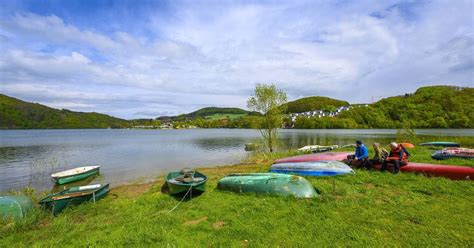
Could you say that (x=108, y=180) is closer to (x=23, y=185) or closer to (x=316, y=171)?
(x=23, y=185)

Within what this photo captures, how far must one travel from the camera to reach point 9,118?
5866 inches

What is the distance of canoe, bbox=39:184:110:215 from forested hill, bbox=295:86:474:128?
101m

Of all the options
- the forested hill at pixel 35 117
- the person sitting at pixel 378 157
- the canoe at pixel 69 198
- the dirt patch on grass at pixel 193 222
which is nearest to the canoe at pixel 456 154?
the person sitting at pixel 378 157

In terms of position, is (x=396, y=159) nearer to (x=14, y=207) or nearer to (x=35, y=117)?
(x=14, y=207)

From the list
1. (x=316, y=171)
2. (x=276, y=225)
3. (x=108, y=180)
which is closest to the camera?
(x=276, y=225)

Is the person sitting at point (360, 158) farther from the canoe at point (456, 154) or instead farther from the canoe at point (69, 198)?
the canoe at point (69, 198)

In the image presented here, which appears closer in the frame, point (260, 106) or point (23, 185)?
point (23, 185)

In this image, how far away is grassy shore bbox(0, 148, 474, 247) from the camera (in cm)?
556

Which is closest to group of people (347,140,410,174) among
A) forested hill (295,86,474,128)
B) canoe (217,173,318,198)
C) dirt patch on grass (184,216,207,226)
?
canoe (217,173,318,198)

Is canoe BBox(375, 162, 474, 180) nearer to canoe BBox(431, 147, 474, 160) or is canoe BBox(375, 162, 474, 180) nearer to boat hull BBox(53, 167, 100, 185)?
canoe BBox(431, 147, 474, 160)

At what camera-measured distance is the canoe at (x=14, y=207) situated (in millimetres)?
8008

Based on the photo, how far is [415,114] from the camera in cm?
10388

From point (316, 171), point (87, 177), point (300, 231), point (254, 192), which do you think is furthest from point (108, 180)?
Result: point (300, 231)

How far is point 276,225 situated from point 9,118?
201m
